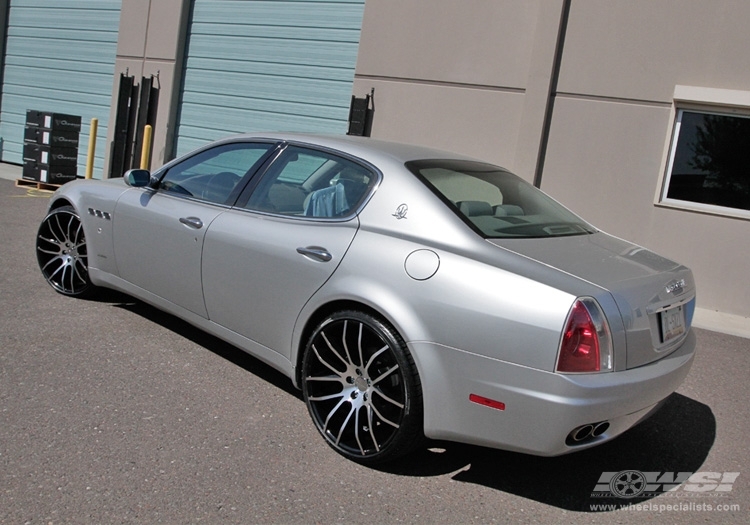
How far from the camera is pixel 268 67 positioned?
1142 centimetres

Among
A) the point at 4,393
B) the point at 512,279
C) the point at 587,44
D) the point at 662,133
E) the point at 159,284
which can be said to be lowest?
the point at 4,393

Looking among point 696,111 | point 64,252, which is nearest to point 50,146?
point 64,252

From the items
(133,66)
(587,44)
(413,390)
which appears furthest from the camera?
(133,66)

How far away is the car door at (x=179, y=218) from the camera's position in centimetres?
444

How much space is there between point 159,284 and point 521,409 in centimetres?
265

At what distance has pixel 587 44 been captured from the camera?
842 cm

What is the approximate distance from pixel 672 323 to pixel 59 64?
14.1m

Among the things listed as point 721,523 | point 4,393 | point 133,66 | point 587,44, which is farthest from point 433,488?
point 133,66

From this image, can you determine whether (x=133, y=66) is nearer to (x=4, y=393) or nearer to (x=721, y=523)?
(x=4, y=393)

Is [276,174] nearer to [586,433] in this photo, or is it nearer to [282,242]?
[282,242]

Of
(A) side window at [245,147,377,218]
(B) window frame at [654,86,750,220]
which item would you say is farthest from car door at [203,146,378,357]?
(B) window frame at [654,86,750,220]

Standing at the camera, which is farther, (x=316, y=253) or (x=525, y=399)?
(x=316, y=253)

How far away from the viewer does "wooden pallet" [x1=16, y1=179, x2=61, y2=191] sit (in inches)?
468

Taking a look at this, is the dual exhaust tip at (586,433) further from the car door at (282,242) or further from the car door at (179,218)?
the car door at (179,218)
